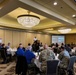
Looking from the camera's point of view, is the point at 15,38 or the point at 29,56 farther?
the point at 15,38

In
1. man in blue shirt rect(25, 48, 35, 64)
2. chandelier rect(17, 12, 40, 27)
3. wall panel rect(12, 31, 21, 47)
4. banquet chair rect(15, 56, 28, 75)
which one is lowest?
banquet chair rect(15, 56, 28, 75)

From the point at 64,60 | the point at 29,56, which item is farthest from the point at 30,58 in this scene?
the point at 64,60

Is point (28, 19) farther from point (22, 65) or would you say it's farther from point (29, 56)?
point (22, 65)

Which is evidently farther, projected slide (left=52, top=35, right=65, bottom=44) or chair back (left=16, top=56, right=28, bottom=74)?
projected slide (left=52, top=35, right=65, bottom=44)

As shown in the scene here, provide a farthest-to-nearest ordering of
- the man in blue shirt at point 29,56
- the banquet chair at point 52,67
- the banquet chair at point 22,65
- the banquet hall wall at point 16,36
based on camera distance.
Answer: the banquet hall wall at point 16,36
the man in blue shirt at point 29,56
the banquet chair at point 22,65
the banquet chair at point 52,67

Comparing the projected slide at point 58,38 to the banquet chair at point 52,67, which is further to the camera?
the projected slide at point 58,38

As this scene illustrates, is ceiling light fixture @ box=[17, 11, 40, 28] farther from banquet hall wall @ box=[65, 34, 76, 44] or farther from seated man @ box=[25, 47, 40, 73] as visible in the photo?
banquet hall wall @ box=[65, 34, 76, 44]

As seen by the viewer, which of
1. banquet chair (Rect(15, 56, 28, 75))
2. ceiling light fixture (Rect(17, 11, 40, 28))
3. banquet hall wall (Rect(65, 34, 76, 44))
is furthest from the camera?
banquet hall wall (Rect(65, 34, 76, 44))

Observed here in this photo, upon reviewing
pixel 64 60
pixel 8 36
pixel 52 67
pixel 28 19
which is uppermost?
pixel 28 19

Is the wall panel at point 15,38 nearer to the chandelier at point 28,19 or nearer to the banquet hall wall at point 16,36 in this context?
the banquet hall wall at point 16,36

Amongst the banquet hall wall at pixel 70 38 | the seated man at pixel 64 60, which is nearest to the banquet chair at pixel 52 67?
the seated man at pixel 64 60

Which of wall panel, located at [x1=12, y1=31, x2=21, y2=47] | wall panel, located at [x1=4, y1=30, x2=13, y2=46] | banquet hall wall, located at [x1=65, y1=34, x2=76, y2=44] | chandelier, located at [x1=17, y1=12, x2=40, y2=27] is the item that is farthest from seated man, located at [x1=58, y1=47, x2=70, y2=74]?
banquet hall wall, located at [x1=65, y1=34, x2=76, y2=44]

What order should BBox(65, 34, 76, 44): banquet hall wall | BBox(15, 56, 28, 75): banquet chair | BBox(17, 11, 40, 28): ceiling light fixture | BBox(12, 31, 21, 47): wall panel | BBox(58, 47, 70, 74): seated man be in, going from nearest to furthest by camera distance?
BBox(58, 47, 70, 74): seated man, BBox(15, 56, 28, 75): banquet chair, BBox(17, 11, 40, 28): ceiling light fixture, BBox(12, 31, 21, 47): wall panel, BBox(65, 34, 76, 44): banquet hall wall

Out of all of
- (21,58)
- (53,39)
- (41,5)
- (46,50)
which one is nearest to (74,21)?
(41,5)
